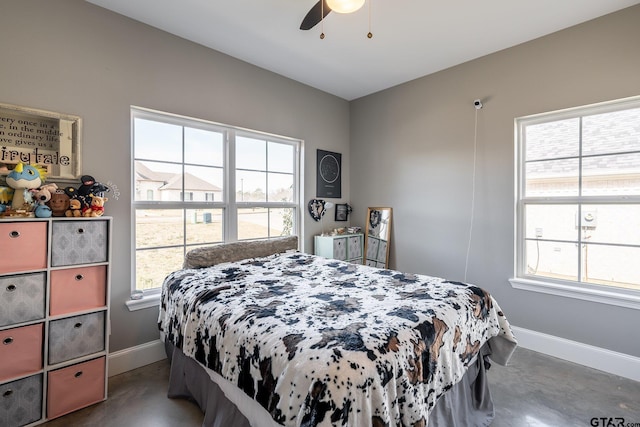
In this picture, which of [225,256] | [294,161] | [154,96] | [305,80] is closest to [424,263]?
[294,161]

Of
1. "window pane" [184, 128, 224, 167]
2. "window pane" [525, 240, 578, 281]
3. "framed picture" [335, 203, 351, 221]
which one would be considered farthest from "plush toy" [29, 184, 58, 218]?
"window pane" [525, 240, 578, 281]

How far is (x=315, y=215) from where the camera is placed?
12.0 ft

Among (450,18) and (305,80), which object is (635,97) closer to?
(450,18)

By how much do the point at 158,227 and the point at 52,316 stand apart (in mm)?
944

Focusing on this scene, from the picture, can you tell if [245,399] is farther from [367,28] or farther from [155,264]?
[367,28]

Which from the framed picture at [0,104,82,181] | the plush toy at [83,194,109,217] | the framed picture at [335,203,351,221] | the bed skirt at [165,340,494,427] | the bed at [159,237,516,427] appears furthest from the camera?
the framed picture at [335,203,351,221]

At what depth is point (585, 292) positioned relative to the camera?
2404 millimetres

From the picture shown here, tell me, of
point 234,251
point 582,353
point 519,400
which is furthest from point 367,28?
point 582,353

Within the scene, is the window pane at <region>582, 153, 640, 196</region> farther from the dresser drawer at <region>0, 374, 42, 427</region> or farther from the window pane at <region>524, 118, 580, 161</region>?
the dresser drawer at <region>0, 374, 42, 427</region>

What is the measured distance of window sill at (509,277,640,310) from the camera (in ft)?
7.35

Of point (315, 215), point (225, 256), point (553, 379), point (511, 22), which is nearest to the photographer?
point (553, 379)

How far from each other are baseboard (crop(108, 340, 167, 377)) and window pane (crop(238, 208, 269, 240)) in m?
1.19

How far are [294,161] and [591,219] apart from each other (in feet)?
9.52

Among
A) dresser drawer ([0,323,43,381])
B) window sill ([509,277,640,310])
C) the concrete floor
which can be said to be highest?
window sill ([509,277,640,310])
